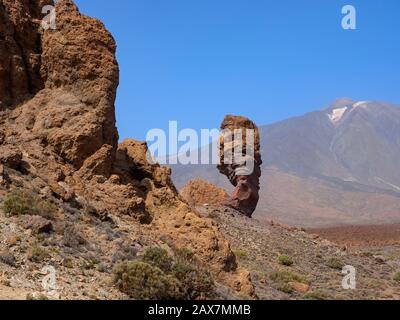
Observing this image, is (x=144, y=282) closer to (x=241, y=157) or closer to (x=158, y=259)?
(x=158, y=259)

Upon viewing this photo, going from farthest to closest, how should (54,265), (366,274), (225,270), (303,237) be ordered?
(303,237), (366,274), (225,270), (54,265)

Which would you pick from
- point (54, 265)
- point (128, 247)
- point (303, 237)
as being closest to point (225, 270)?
point (128, 247)

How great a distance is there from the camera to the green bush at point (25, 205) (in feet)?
41.4

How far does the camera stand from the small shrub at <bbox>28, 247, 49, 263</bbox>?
11.1 m

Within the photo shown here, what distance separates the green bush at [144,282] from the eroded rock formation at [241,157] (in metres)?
26.2

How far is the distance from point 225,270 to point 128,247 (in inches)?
112

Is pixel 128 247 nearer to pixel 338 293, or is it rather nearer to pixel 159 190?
pixel 159 190

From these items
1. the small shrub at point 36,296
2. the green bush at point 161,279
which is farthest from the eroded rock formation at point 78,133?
the small shrub at point 36,296

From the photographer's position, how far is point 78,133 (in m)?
15.7

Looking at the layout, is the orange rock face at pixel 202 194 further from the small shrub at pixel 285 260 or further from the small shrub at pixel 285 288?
the small shrub at pixel 285 288

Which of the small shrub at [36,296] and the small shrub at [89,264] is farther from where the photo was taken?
the small shrub at [89,264]

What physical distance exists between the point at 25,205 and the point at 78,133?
3.45 meters

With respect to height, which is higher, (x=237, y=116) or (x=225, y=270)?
(x=237, y=116)

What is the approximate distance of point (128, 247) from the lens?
13.3 meters
